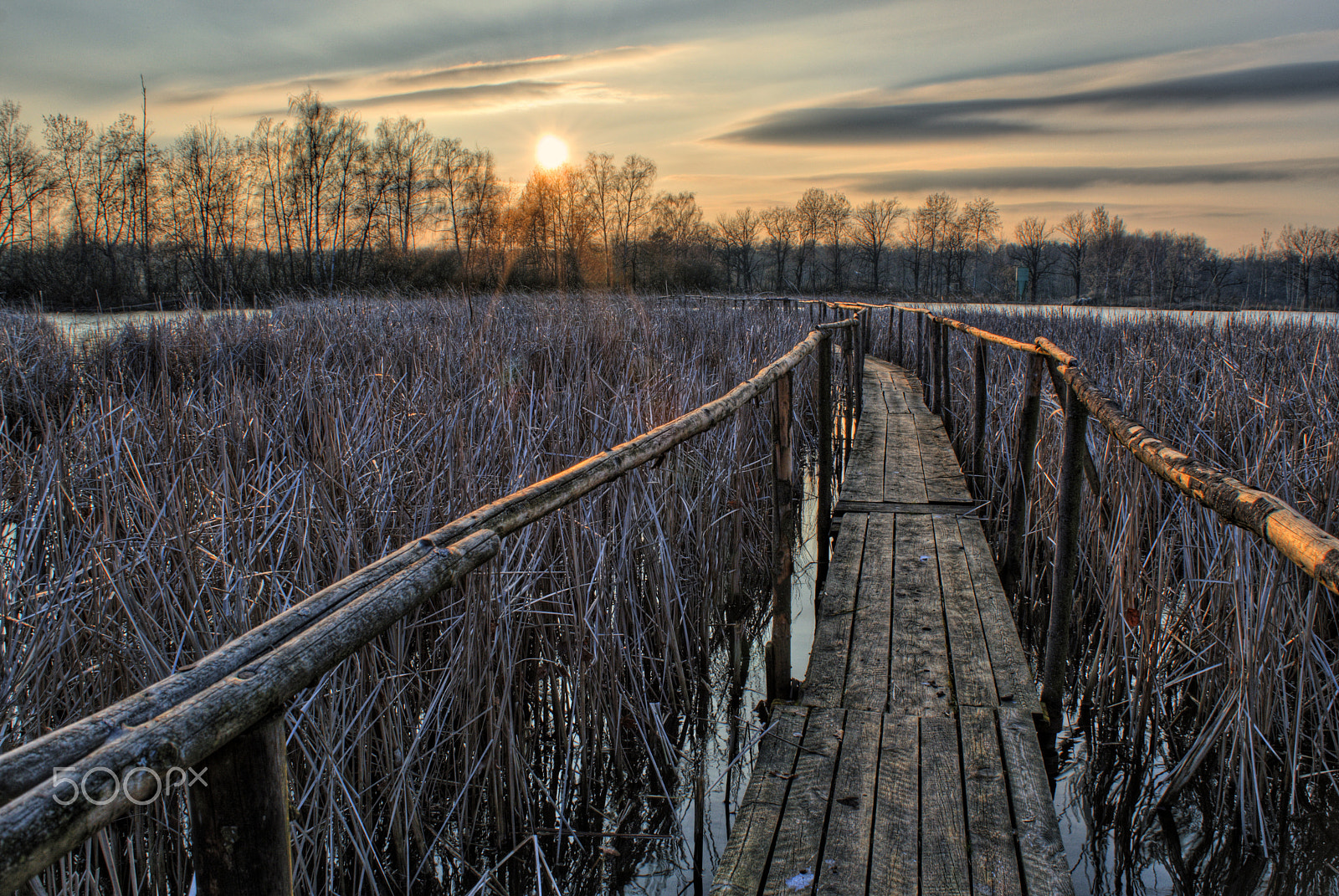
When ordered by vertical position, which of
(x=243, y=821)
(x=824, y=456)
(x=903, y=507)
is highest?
(x=243, y=821)

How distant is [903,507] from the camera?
4633mm

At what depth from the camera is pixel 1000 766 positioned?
209 cm

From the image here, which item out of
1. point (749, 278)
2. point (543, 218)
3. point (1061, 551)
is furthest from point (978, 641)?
point (749, 278)

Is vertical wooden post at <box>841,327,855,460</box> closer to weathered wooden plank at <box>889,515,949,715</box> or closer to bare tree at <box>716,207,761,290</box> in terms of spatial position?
weathered wooden plank at <box>889,515,949,715</box>

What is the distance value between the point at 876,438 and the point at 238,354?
5.65 meters

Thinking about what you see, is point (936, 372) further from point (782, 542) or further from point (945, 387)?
point (782, 542)

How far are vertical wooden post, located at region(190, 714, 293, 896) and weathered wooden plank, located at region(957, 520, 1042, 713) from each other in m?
2.29

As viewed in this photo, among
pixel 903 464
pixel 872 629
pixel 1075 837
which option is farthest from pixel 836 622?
pixel 903 464

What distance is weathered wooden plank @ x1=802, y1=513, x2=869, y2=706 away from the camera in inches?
101

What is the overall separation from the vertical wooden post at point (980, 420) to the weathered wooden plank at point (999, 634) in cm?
121

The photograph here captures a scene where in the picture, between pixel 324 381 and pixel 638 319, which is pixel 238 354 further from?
pixel 638 319

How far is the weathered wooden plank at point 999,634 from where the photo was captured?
8.09 ft

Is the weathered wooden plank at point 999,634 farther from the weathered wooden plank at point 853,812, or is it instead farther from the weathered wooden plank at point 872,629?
the weathered wooden plank at point 853,812

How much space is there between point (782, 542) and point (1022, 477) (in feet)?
5.09
